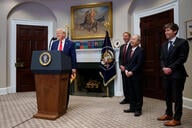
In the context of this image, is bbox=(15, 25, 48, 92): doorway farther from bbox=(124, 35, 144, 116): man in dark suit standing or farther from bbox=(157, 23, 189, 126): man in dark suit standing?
bbox=(157, 23, 189, 126): man in dark suit standing

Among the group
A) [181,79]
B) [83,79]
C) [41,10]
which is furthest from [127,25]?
[181,79]

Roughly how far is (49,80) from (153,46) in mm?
3035

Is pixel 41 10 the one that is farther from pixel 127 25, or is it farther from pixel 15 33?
pixel 127 25

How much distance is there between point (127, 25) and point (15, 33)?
3193 mm

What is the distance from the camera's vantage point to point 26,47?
21.1ft

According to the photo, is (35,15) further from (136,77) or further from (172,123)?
(172,123)

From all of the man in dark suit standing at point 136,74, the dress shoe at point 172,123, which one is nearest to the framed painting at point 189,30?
the man in dark suit standing at point 136,74

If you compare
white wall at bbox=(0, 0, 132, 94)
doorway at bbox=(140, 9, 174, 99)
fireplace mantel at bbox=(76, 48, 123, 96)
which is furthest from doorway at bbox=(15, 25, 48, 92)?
doorway at bbox=(140, 9, 174, 99)

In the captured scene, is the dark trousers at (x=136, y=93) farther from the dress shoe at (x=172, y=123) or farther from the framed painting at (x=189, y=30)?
the framed painting at (x=189, y=30)

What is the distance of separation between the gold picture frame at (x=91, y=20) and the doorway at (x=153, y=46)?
100cm


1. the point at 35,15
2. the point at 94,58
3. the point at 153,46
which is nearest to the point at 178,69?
the point at 153,46

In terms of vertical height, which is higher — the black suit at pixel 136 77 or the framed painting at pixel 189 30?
the framed painting at pixel 189 30

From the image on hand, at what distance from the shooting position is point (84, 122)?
125 inches

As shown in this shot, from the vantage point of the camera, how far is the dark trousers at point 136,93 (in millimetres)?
Answer: 3553
